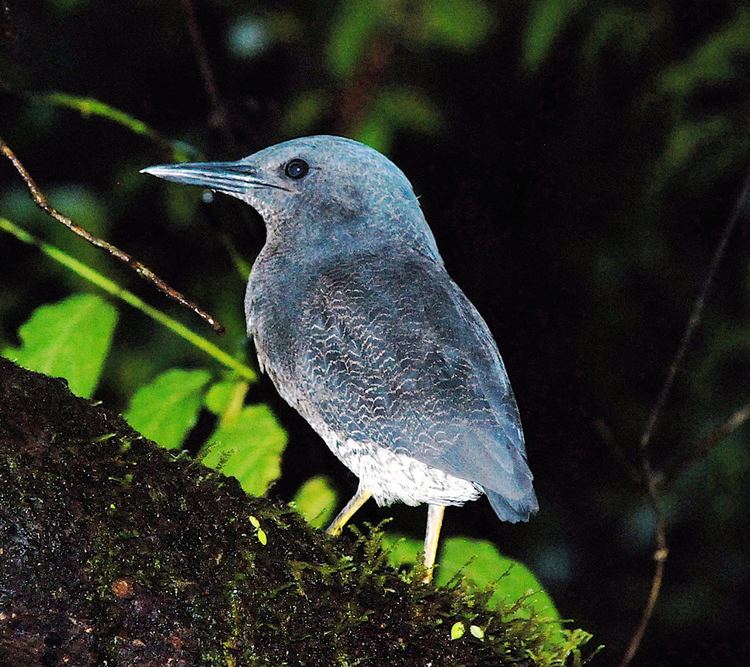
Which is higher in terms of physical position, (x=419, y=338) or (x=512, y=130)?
(x=419, y=338)

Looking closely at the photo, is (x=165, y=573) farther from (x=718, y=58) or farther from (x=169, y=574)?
(x=718, y=58)

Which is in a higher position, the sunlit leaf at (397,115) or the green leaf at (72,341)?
the sunlit leaf at (397,115)

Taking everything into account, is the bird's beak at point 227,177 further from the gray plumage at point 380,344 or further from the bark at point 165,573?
the bark at point 165,573

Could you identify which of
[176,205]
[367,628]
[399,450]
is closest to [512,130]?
[176,205]

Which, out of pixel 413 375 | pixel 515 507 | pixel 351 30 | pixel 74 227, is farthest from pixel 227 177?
pixel 515 507

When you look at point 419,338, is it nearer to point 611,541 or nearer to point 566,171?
point 566,171

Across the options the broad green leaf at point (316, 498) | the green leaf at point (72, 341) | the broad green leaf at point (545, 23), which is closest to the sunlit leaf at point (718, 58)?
the broad green leaf at point (545, 23)
